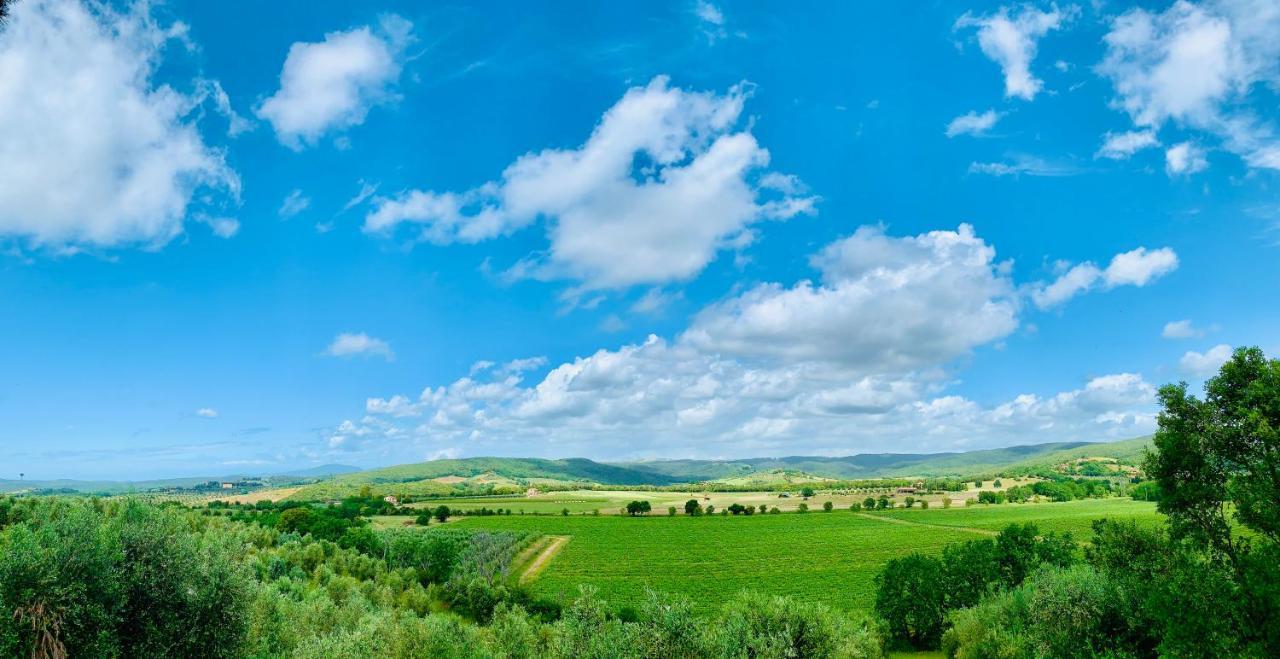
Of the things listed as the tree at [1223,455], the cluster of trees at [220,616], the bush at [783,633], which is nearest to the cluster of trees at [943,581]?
the cluster of trees at [220,616]

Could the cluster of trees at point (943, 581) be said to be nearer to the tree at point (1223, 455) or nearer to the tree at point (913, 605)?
the tree at point (913, 605)

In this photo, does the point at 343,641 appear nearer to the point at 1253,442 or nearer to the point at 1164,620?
the point at 1164,620

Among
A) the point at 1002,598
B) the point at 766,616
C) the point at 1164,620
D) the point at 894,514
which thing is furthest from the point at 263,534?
the point at 894,514

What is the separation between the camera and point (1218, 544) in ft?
120

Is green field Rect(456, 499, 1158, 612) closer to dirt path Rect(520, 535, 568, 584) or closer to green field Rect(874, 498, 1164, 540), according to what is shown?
green field Rect(874, 498, 1164, 540)

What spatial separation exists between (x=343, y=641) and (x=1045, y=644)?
50969 millimetres

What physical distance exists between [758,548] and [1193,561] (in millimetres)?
106436

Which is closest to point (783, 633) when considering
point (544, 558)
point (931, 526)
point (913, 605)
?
point (913, 605)

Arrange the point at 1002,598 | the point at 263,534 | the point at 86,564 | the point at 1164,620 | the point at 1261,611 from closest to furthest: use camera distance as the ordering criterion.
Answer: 1. the point at 86,564
2. the point at 1261,611
3. the point at 1164,620
4. the point at 1002,598
5. the point at 263,534

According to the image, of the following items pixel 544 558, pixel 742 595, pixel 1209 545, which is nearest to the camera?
pixel 1209 545

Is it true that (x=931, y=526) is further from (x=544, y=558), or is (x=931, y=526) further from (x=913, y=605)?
(x=913, y=605)

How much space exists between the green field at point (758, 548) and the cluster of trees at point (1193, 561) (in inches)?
1511

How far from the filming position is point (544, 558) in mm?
132125

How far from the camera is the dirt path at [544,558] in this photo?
113 meters
